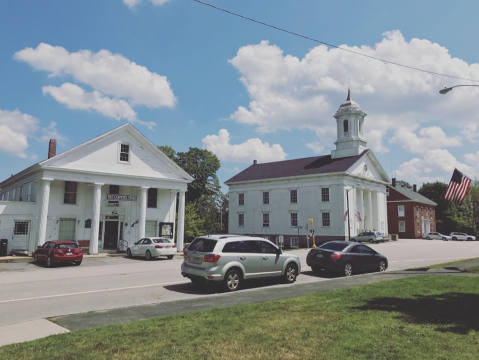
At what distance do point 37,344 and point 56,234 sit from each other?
23967 millimetres

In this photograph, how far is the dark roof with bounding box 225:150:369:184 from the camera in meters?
51.5

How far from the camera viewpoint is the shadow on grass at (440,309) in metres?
6.78

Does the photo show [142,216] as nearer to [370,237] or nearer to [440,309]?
[440,309]

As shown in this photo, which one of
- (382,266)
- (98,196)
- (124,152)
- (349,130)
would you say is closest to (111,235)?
(98,196)

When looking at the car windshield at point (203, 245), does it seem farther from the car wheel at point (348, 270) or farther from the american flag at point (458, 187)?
the american flag at point (458, 187)

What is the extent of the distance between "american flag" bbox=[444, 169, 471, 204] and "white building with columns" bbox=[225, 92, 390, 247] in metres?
16.9

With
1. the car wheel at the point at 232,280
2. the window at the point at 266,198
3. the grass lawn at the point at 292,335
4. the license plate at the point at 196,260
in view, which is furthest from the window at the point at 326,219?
the grass lawn at the point at 292,335

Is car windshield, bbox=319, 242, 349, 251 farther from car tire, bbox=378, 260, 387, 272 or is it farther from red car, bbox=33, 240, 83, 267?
red car, bbox=33, 240, 83, 267

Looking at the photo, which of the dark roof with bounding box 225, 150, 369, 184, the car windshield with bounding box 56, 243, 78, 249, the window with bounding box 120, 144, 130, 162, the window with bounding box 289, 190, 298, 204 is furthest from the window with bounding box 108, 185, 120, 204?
the dark roof with bounding box 225, 150, 369, 184

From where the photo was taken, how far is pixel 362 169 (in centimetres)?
5434

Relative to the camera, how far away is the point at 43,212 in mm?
25719

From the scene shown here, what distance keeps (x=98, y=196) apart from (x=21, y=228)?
569 centimetres

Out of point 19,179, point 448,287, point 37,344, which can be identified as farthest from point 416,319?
point 19,179

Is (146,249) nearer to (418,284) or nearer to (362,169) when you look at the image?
(418,284)
